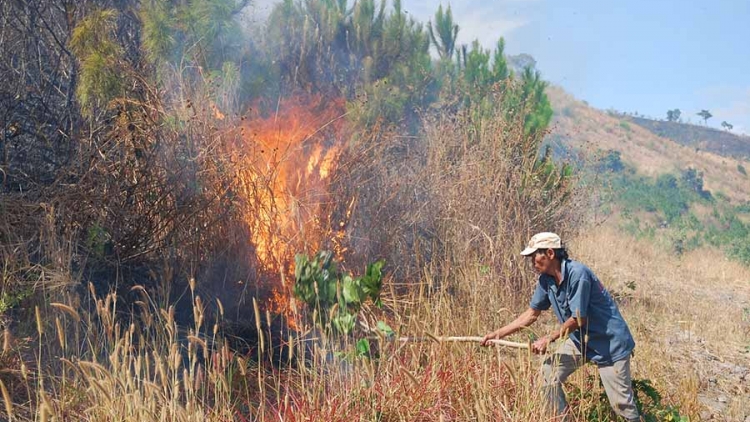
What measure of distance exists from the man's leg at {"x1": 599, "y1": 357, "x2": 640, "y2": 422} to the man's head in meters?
0.74

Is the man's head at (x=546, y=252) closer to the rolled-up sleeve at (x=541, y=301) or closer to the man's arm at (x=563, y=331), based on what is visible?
the rolled-up sleeve at (x=541, y=301)

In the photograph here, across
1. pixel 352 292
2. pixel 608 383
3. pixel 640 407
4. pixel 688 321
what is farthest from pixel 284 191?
pixel 688 321

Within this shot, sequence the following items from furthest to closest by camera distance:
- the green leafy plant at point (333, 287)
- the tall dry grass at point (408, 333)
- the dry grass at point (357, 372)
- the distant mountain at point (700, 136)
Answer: the distant mountain at point (700, 136) → the green leafy plant at point (333, 287) → the tall dry grass at point (408, 333) → the dry grass at point (357, 372)

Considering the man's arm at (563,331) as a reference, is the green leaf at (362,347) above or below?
below

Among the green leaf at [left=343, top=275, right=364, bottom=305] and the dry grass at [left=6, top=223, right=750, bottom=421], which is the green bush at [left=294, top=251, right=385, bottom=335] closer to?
the green leaf at [left=343, top=275, right=364, bottom=305]

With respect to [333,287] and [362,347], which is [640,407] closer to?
[362,347]

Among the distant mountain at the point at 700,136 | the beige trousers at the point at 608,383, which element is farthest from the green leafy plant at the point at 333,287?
the distant mountain at the point at 700,136

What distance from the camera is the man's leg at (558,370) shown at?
13.5 feet

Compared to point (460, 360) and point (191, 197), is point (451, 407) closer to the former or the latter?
point (460, 360)

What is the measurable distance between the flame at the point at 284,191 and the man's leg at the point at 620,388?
104 inches

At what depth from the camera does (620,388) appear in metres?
4.23

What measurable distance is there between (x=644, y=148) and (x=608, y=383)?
40180 millimetres

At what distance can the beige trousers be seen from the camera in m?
4.20

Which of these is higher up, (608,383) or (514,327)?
(514,327)
